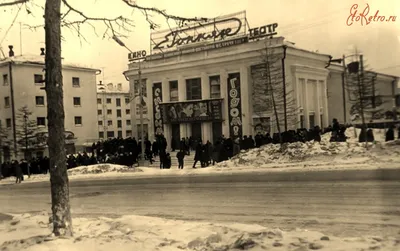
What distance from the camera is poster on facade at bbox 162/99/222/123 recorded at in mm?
31172

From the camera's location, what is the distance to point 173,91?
34.1 metres

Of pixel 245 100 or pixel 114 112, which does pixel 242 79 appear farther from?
pixel 114 112


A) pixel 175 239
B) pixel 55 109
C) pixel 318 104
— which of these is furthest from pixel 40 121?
pixel 318 104

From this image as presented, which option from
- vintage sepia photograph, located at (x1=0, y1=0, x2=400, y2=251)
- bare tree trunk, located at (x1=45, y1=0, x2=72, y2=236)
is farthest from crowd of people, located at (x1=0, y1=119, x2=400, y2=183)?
bare tree trunk, located at (x1=45, y1=0, x2=72, y2=236)

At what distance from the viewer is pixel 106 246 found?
19.4 feet

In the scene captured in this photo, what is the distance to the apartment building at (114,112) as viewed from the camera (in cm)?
2583

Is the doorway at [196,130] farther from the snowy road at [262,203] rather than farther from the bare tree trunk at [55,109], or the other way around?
the bare tree trunk at [55,109]

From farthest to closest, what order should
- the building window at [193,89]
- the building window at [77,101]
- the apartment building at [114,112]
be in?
the building window at [193,89] < the apartment building at [114,112] < the building window at [77,101]

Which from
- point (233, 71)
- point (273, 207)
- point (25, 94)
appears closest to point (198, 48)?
point (233, 71)

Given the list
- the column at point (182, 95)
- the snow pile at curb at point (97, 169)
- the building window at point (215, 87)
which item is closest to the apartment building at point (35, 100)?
the snow pile at curb at point (97, 169)

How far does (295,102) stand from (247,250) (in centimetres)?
2369

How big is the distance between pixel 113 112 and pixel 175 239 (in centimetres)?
2312

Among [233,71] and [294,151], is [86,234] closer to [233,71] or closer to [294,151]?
[294,151]

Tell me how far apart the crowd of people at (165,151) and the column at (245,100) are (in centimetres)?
409
